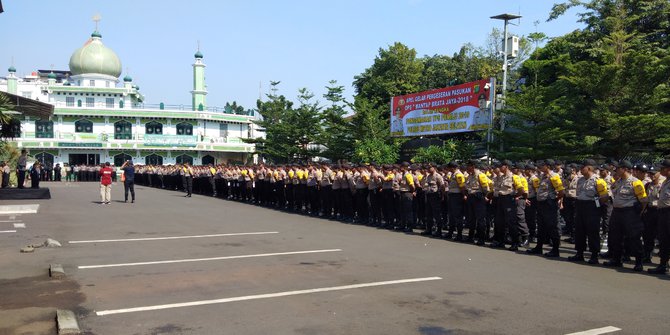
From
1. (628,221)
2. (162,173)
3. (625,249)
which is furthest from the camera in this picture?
(162,173)

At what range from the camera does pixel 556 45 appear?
26109 millimetres

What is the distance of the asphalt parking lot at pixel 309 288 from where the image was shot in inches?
223

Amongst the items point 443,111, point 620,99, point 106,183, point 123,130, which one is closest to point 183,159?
point 123,130

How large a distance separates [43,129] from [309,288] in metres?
51.6

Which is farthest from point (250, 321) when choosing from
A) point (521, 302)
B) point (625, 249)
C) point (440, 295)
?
point (625, 249)

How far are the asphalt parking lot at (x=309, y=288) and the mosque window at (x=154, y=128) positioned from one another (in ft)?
143

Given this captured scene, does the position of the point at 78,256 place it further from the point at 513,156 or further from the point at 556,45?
the point at 556,45

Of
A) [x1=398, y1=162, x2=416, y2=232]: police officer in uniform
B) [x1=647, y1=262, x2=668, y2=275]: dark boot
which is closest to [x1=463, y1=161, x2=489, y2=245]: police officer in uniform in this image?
[x1=398, y1=162, x2=416, y2=232]: police officer in uniform

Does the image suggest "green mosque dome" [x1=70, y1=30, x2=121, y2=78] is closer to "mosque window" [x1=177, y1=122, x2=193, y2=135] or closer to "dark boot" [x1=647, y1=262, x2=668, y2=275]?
"mosque window" [x1=177, y1=122, x2=193, y2=135]

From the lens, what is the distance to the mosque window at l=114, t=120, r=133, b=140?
53.2 meters

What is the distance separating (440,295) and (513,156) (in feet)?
43.0

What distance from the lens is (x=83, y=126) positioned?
5244cm

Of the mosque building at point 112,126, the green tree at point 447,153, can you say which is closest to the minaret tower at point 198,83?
the mosque building at point 112,126

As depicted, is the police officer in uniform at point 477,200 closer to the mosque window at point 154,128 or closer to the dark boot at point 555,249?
the dark boot at point 555,249
